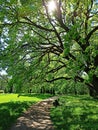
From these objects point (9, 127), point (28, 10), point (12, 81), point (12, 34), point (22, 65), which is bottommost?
point (9, 127)

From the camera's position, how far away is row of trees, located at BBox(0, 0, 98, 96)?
51.2ft

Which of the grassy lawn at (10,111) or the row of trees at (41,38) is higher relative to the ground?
the row of trees at (41,38)

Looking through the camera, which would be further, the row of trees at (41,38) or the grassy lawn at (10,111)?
the grassy lawn at (10,111)

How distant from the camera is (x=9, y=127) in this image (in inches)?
669

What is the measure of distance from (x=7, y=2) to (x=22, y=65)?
394 cm

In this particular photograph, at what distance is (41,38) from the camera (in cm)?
1977

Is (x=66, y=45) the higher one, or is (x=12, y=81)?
(x=66, y=45)

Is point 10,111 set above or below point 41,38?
below

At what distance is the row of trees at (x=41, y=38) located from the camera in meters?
15.6

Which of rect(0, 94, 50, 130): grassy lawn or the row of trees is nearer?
the row of trees

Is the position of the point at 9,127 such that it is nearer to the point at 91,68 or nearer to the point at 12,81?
the point at 12,81

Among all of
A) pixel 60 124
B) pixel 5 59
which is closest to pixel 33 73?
pixel 5 59

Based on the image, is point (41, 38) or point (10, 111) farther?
point (10, 111)

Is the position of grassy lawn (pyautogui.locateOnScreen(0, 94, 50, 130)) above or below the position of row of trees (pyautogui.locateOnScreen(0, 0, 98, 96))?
below
